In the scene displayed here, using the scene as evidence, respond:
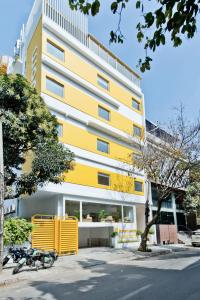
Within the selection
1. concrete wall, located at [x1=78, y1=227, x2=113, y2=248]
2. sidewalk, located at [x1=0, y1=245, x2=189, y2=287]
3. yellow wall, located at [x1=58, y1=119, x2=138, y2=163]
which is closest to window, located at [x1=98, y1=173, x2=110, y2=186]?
yellow wall, located at [x1=58, y1=119, x2=138, y2=163]

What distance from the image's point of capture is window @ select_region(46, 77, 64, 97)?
24.6m

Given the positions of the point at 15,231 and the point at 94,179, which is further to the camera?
the point at 94,179

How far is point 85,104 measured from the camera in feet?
91.4

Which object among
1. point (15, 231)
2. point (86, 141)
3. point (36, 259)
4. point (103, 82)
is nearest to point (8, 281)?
point (36, 259)

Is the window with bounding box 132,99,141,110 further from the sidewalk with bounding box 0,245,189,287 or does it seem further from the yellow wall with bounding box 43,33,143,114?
the sidewalk with bounding box 0,245,189,287

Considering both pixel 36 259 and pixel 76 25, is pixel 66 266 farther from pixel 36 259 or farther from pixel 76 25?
pixel 76 25

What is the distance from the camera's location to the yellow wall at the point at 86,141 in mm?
25214

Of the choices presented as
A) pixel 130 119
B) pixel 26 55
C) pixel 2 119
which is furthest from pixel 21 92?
pixel 130 119

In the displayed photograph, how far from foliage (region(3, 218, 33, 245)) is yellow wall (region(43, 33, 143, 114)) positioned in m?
14.1

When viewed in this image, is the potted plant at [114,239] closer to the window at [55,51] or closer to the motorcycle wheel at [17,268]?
the motorcycle wheel at [17,268]

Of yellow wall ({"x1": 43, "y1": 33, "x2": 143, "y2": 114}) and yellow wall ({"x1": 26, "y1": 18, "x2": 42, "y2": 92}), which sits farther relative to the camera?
yellow wall ({"x1": 43, "y1": 33, "x2": 143, "y2": 114})

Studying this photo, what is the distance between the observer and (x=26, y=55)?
93.1 ft

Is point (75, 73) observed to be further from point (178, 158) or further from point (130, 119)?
point (178, 158)

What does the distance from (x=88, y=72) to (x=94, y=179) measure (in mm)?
9582
